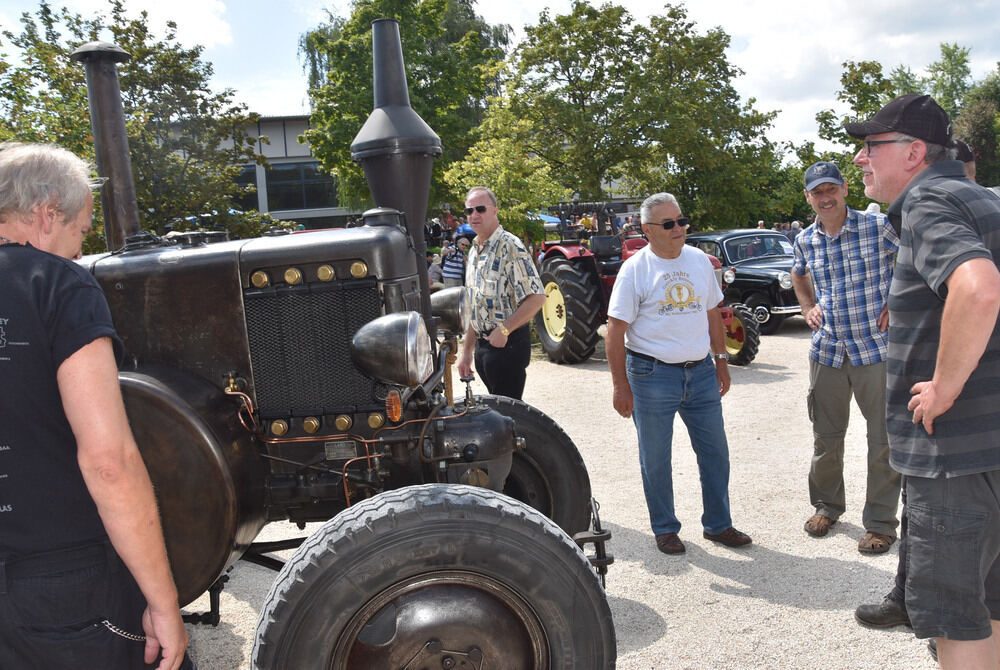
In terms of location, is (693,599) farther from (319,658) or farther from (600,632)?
(319,658)

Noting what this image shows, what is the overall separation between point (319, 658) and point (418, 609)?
279mm

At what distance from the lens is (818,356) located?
4172 mm

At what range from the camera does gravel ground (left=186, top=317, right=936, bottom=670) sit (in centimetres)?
299

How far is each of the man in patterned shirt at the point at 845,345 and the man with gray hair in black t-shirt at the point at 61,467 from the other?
338cm

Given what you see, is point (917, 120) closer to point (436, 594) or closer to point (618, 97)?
point (436, 594)

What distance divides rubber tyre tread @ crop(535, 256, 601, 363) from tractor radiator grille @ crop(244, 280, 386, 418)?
22.8 ft

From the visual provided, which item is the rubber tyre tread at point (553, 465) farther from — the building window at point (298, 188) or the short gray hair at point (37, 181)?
the building window at point (298, 188)

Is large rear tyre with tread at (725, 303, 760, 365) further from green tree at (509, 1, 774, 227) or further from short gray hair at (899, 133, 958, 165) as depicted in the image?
green tree at (509, 1, 774, 227)

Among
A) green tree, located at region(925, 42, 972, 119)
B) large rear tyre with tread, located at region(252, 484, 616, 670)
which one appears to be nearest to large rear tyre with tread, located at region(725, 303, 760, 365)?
large rear tyre with tread, located at region(252, 484, 616, 670)

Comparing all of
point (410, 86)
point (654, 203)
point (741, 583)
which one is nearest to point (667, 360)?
point (654, 203)

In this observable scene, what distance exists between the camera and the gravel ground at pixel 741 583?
2.99 meters

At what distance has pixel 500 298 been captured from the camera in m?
4.54

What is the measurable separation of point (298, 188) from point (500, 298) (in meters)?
32.2

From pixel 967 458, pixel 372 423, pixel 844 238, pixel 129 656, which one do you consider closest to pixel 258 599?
pixel 372 423
